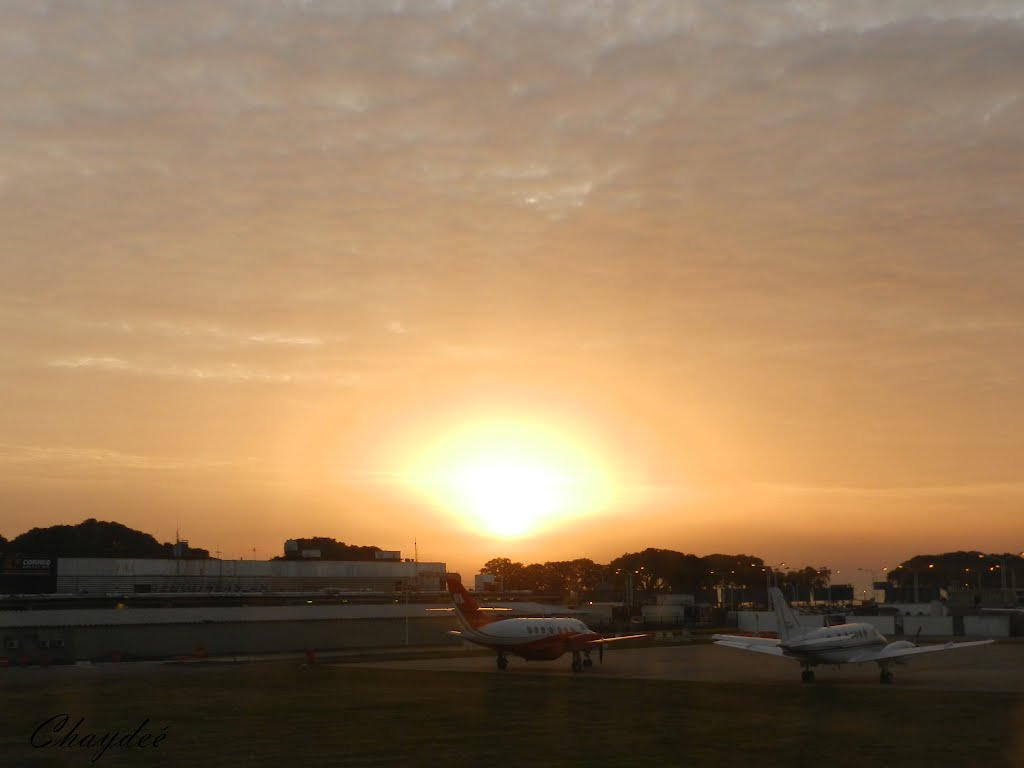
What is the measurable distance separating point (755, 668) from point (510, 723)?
34049 millimetres

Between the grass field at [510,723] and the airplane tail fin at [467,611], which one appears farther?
the airplane tail fin at [467,611]

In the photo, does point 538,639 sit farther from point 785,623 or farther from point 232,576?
point 232,576

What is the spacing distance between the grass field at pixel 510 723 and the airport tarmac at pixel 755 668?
16.6ft

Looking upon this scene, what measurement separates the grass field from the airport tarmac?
506cm

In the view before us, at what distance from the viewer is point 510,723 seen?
38.9 m

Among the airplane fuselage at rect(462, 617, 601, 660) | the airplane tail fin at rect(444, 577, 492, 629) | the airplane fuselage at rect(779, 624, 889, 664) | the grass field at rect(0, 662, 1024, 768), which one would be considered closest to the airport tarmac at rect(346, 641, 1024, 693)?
the airplane fuselage at rect(462, 617, 601, 660)

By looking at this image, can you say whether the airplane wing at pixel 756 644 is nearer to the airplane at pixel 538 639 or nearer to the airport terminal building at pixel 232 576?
the airplane at pixel 538 639

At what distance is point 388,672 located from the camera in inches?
2591

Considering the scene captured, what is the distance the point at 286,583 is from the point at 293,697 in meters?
104

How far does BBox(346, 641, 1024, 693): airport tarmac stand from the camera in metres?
57.3

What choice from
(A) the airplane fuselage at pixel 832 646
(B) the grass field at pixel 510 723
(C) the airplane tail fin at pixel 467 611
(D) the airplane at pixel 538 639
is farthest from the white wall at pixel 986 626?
(B) the grass field at pixel 510 723

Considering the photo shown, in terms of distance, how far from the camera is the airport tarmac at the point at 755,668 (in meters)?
57.3

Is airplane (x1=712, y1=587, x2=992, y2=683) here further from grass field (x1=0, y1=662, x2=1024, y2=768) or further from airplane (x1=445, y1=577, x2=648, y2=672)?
airplane (x1=445, y1=577, x2=648, y2=672)

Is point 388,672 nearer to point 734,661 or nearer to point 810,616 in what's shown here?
point 734,661
